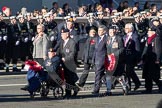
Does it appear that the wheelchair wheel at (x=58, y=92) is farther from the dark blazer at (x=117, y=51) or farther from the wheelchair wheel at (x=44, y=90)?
the dark blazer at (x=117, y=51)

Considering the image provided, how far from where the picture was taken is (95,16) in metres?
24.2

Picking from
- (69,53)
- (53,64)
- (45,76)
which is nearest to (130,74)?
(69,53)

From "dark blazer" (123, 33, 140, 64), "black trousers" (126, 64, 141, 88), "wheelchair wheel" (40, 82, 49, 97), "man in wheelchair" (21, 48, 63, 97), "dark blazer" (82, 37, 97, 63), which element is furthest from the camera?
"dark blazer" (123, 33, 140, 64)

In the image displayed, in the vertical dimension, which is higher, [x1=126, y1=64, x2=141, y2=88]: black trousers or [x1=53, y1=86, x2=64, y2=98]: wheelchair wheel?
[x1=126, y1=64, x2=141, y2=88]: black trousers

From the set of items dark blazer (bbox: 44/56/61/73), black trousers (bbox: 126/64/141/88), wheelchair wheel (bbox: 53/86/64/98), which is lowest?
wheelchair wheel (bbox: 53/86/64/98)

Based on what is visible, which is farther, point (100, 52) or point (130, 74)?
point (130, 74)

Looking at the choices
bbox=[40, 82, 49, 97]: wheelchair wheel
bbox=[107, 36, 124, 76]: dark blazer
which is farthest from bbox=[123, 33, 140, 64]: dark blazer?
bbox=[40, 82, 49, 97]: wheelchair wheel

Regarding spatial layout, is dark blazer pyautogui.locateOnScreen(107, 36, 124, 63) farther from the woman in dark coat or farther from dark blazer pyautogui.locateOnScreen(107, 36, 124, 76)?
the woman in dark coat

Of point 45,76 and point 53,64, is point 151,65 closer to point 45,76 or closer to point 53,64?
point 53,64

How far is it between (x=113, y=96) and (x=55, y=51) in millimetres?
1840

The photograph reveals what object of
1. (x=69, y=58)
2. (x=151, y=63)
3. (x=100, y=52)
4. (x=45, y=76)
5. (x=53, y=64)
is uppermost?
(x=100, y=52)

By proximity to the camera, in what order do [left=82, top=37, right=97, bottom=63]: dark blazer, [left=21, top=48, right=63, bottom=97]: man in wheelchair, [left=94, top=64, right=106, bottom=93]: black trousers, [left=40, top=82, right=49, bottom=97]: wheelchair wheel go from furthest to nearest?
[left=82, top=37, right=97, bottom=63]: dark blazer → [left=94, top=64, right=106, bottom=93]: black trousers → [left=40, top=82, right=49, bottom=97]: wheelchair wheel → [left=21, top=48, right=63, bottom=97]: man in wheelchair

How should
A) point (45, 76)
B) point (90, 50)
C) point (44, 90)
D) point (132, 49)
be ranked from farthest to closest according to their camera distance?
1. point (132, 49)
2. point (90, 50)
3. point (44, 90)
4. point (45, 76)

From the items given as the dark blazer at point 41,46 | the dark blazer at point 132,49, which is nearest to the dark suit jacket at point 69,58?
the dark blazer at point 41,46
